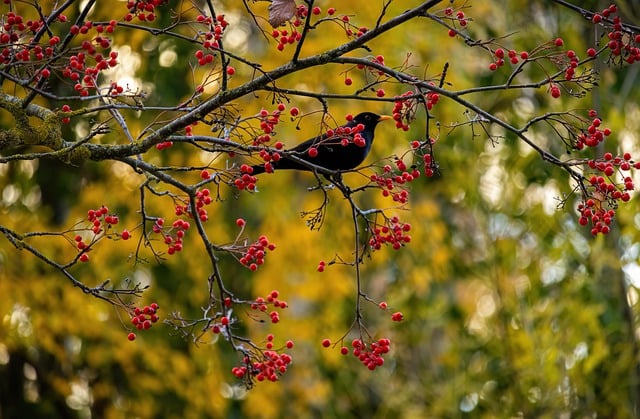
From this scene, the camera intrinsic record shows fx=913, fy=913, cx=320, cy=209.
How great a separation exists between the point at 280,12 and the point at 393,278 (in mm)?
6513

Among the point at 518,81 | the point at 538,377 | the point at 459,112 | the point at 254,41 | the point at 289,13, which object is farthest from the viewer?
the point at 254,41

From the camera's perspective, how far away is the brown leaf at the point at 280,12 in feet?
9.05

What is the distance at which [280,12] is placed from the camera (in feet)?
9.16

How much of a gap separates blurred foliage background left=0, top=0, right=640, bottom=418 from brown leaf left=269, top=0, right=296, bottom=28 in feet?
10.7

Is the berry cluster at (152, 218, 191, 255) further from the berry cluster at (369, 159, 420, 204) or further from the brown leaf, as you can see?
the brown leaf

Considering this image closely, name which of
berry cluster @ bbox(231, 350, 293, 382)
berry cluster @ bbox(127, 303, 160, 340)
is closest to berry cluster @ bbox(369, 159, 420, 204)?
berry cluster @ bbox(231, 350, 293, 382)

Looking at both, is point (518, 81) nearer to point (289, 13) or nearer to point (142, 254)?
point (142, 254)

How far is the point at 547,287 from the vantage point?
6516 millimetres

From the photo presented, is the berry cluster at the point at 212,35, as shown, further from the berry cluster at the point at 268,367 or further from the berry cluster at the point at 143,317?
the berry cluster at the point at 268,367

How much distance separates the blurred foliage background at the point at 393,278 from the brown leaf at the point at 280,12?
3265mm

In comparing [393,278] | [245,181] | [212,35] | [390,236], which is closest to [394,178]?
[390,236]

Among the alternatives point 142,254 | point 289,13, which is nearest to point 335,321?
point 142,254

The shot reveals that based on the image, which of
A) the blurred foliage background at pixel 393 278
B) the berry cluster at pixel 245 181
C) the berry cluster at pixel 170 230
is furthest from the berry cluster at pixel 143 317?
the blurred foliage background at pixel 393 278

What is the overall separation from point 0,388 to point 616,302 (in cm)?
514
